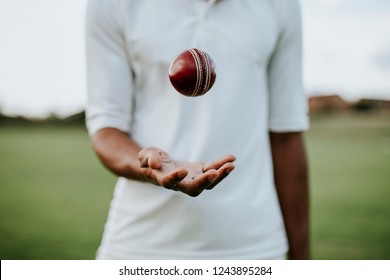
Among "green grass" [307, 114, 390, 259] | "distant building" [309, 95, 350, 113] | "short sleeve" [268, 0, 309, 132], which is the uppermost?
"distant building" [309, 95, 350, 113]

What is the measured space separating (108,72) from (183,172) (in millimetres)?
666

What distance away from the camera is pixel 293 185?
84.0 inches

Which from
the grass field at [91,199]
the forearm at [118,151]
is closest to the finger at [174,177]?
the forearm at [118,151]

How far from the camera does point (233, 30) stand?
6.18ft

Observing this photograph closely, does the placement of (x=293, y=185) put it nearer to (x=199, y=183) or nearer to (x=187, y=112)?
(x=187, y=112)

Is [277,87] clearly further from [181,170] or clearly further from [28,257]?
[28,257]

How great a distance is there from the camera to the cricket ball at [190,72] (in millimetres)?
1712

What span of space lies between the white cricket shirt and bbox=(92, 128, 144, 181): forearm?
0.04m

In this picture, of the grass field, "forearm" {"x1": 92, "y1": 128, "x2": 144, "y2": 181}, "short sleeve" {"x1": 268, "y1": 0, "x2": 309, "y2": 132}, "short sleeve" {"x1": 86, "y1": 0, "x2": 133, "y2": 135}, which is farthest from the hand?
the grass field

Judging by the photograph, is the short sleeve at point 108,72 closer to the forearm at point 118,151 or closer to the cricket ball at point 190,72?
the forearm at point 118,151

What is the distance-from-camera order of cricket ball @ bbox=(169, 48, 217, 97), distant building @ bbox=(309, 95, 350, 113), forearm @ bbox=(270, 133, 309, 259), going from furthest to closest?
distant building @ bbox=(309, 95, 350, 113)
forearm @ bbox=(270, 133, 309, 259)
cricket ball @ bbox=(169, 48, 217, 97)

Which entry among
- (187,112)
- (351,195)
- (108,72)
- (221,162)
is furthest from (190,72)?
(351,195)

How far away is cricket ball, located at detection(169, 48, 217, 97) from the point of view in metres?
1.71

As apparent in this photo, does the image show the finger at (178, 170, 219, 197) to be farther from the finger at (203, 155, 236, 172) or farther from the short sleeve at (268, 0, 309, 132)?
the short sleeve at (268, 0, 309, 132)
